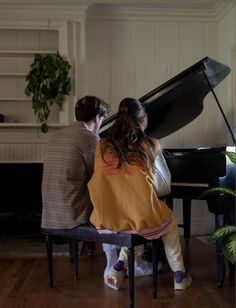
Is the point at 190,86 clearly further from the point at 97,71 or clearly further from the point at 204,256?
the point at 97,71

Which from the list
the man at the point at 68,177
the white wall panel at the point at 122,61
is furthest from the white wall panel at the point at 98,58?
the man at the point at 68,177

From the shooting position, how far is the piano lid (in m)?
2.78

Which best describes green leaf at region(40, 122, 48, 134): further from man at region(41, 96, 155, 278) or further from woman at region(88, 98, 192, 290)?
woman at region(88, 98, 192, 290)

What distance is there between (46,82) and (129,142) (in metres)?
2.17

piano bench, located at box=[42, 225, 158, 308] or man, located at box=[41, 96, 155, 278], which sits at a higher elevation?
man, located at box=[41, 96, 155, 278]

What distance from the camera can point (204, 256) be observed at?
140 inches

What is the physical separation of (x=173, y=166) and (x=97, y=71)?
81.3 inches

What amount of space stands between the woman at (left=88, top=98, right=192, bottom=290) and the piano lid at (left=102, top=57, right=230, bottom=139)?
49 centimetres

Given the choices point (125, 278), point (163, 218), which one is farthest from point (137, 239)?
point (125, 278)

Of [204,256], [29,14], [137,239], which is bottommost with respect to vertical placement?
[204,256]

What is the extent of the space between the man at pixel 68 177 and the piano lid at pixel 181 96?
0.39 m

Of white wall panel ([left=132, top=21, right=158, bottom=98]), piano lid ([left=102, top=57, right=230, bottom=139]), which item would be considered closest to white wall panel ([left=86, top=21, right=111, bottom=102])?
white wall panel ([left=132, top=21, right=158, bottom=98])

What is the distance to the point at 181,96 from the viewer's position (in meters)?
2.97

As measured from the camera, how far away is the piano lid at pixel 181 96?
2777 mm
